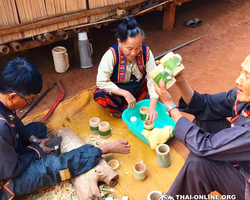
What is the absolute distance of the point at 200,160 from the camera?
167 cm

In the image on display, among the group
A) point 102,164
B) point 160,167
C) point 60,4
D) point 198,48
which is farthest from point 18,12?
point 198,48

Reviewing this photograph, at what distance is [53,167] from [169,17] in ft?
14.1

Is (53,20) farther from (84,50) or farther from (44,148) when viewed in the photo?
(44,148)

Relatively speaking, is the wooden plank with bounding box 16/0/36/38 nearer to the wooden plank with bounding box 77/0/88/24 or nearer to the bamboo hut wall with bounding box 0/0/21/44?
the bamboo hut wall with bounding box 0/0/21/44

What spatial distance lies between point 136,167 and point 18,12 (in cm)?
240

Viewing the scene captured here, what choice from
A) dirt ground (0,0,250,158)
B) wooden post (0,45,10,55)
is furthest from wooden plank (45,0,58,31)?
dirt ground (0,0,250,158)

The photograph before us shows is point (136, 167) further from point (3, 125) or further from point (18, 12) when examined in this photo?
point (18, 12)

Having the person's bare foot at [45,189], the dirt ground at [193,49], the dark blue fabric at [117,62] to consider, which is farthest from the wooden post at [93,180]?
the dark blue fabric at [117,62]

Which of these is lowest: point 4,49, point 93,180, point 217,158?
point 93,180

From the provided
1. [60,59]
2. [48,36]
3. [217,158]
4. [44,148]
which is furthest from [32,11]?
[217,158]

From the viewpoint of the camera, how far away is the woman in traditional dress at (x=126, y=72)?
2488mm

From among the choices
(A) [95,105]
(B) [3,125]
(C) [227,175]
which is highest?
(B) [3,125]

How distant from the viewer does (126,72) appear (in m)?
2.84

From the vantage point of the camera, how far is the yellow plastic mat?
2260 mm
